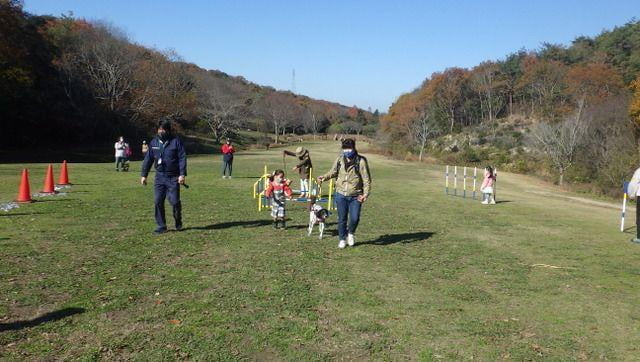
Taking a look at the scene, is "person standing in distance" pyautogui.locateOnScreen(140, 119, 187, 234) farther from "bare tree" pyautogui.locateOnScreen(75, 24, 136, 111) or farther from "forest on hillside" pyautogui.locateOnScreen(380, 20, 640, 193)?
"bare tree" pyautogui.locateOnScreen(75, 24, 136, 111)

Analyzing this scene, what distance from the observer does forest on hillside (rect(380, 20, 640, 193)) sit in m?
37.9

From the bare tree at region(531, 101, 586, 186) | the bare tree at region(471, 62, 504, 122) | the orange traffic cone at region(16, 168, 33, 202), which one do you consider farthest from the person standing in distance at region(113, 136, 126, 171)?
the bare tree at region(471, 62, 504, 122)

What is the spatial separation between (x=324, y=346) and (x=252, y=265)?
122 inches

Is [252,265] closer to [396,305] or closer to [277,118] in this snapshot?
[396,305]

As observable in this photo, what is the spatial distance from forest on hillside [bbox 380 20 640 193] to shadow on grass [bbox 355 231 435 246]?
23.0 m

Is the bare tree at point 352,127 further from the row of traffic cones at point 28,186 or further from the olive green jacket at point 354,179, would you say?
the olive green jacket at point 354,179

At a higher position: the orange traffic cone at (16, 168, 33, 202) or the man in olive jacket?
the man in olive jacket

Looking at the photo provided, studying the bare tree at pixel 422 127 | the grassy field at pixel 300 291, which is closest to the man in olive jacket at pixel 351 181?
the grassy field at pixel 300 291

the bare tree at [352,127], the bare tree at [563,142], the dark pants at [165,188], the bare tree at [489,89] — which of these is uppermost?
the bare tree at [489,89]

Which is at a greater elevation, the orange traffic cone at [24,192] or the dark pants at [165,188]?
the dark pants at [165,188]

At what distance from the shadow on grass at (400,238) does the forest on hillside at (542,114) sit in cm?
2302

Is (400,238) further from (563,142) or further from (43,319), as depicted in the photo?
(563,142)

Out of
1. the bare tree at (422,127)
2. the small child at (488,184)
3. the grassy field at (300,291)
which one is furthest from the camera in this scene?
the bare tree at (422,127)

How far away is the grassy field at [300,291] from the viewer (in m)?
4.84
